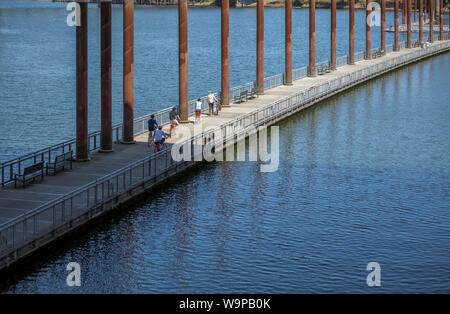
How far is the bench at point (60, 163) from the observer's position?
40.1 meters

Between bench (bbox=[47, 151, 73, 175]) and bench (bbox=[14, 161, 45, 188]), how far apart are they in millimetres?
1083

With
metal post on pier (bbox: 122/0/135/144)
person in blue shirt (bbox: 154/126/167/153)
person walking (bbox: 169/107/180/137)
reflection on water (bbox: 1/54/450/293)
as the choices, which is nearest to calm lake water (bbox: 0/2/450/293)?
reflection on water (bbox: 1/54/450/293)

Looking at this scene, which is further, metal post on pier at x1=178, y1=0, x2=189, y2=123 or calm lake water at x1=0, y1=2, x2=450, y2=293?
metal post on pier at x1=178, y1=0, x2=189, y2=123

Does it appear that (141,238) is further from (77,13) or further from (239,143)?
(239,143)

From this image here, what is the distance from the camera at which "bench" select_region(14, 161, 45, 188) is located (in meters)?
37.6

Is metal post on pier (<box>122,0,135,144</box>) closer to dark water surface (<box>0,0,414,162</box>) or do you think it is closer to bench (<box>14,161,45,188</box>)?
dark water surface (<box>0,0,414,162</box>)

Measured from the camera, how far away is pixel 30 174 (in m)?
38.2

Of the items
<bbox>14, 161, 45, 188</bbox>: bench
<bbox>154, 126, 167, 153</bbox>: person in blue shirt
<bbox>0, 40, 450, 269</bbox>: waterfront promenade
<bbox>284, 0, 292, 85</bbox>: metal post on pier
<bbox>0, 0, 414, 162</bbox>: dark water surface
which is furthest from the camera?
<bbox>284, 0, 292, 85</bbox>: metal post on pier

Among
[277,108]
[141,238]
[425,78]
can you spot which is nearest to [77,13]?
[141,238]

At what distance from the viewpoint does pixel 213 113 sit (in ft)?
193

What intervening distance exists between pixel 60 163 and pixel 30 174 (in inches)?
108

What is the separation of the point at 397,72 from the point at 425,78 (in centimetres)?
495

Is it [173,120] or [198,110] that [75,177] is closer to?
[173,120]
